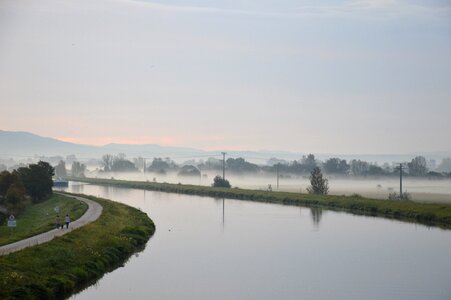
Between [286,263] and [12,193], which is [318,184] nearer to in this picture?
[12,193]

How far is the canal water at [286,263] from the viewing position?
72.0ft

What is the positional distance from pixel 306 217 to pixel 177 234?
14.2 meters

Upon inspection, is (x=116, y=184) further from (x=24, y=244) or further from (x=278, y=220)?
(x=24, y=244)

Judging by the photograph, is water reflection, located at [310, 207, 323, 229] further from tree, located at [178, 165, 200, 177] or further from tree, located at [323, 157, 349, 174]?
tree, located at [323, 157, 349, 174]

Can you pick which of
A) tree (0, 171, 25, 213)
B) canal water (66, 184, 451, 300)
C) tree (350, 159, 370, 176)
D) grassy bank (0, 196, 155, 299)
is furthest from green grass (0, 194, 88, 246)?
tree (350, 159, 370, 176)

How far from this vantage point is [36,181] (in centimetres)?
6556

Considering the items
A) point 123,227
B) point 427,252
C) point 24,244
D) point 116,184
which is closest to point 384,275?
point 427,252

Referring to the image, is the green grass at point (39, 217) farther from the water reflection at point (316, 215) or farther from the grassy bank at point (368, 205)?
the grassy bank at point (368, 205)

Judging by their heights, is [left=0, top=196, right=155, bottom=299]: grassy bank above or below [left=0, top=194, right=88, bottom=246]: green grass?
below

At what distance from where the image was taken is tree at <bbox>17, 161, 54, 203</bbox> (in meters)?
65.1

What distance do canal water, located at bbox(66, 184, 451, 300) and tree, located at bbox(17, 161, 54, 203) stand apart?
2530 centimetres

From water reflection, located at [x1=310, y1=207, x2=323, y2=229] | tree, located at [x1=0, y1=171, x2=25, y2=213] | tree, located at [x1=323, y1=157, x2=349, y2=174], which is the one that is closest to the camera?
water reflection, located at [x1=310, y1=207, x2=323, y2=229]

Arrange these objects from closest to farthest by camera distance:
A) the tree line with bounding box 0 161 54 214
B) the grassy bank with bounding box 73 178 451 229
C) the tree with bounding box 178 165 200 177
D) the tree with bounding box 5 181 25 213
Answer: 1. the grassy bank with bounding box 73 178 451 229
2. the tree with bounding box 5 181 25 213
3. the tree line with bounding box 0 161 54 214
4. the tree with bounding box 178 165 200 177

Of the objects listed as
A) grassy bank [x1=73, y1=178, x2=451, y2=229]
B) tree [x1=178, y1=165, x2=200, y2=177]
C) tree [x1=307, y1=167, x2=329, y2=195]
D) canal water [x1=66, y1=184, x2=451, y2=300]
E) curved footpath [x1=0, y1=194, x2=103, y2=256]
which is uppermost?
tree [x1=178, y1=165, x2=200, y2=177]
